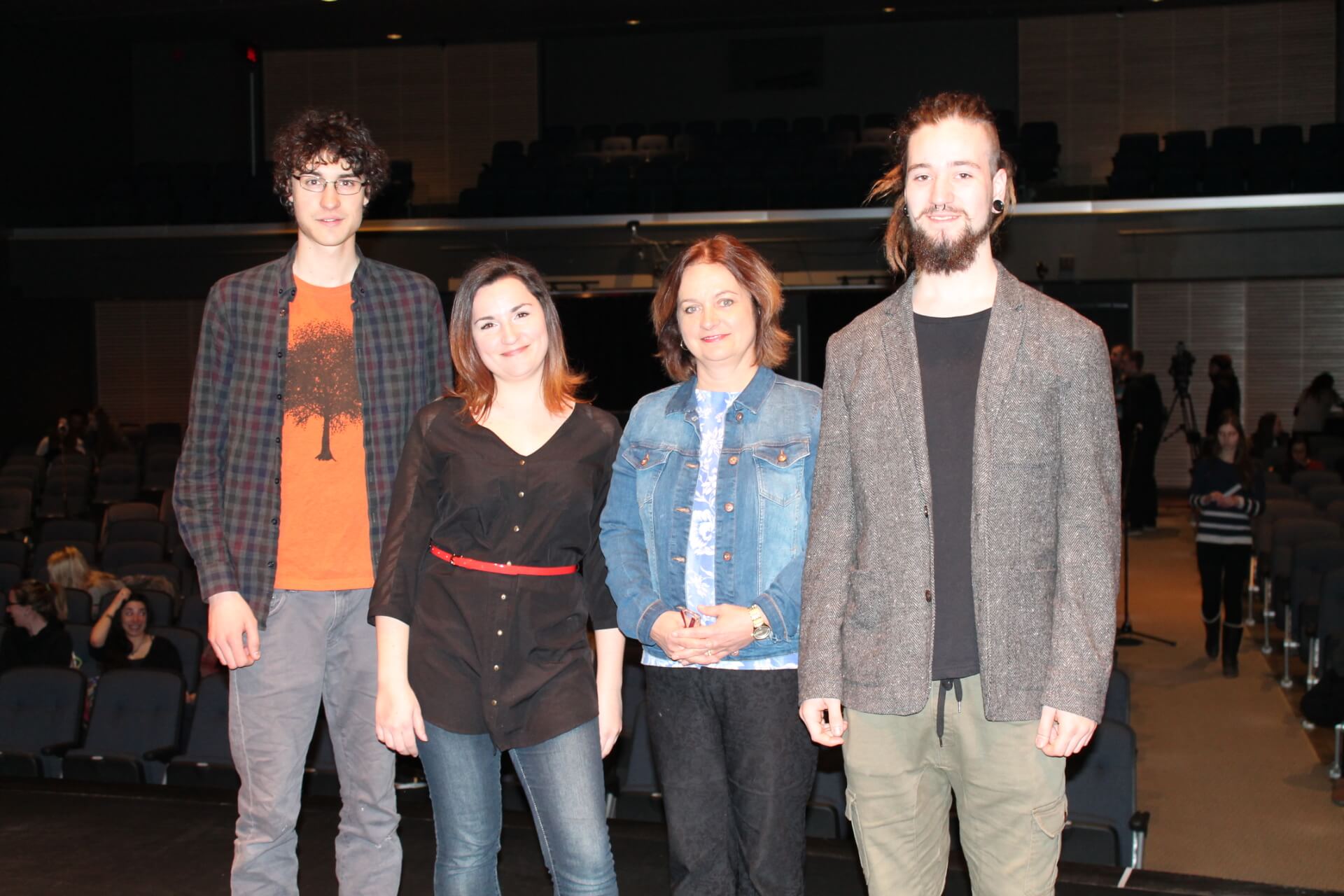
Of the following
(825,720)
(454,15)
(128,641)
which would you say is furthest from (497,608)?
(454,15)

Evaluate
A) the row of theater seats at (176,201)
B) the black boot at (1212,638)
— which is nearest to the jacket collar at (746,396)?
the black boot at (1212,638)

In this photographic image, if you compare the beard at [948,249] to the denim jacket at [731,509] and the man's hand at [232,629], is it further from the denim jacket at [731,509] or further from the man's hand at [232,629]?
the man's hand at [232,629]

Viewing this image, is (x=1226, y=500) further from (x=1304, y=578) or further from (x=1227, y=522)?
(x=1304, y=578)

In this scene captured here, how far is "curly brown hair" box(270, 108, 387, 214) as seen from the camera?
2.22m

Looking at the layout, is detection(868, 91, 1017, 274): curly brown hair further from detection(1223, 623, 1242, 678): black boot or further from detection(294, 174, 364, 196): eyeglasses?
detection(1223, 623, 1242, 678): black boot

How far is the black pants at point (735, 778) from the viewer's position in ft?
6.85

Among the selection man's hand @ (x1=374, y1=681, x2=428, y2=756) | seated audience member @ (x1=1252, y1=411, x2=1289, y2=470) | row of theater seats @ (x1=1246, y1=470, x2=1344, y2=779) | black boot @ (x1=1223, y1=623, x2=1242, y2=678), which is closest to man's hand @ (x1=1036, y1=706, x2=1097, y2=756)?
man's hand @ (x1=374, y1=681, x2=428, y2=756)

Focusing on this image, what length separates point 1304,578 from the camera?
20.9 feet

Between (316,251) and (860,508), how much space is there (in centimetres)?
117

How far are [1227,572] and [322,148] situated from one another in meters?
6.25

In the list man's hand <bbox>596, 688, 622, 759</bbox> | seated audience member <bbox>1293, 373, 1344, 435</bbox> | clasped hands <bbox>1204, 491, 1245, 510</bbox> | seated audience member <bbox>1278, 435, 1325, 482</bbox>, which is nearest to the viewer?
man's hand <bbox>596, 688, 622, 759</bbox>

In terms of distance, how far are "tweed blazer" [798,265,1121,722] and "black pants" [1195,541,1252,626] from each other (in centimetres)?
554

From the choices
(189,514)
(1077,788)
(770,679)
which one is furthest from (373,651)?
(1077,788)

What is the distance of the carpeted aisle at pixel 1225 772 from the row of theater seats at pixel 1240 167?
5588mm
